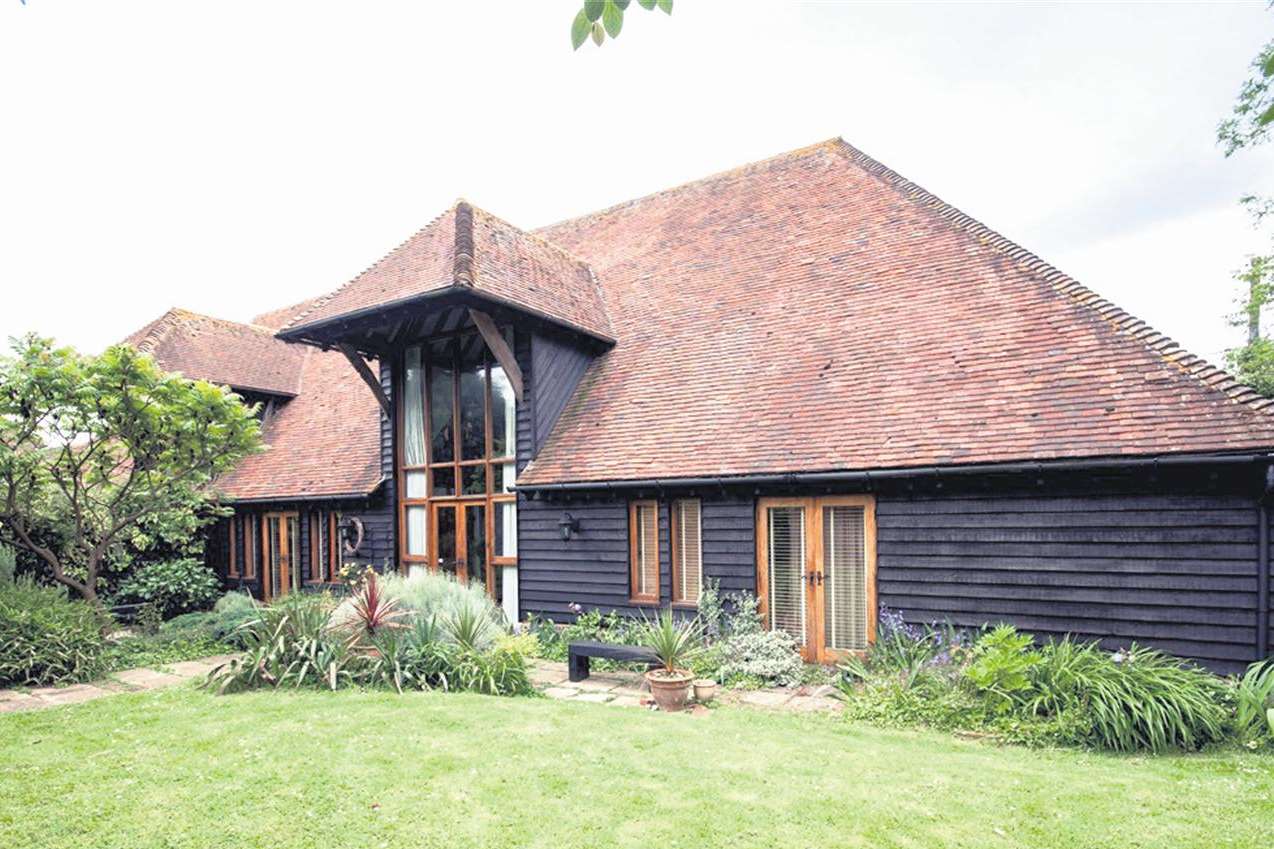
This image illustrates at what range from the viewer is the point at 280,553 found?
572 inches

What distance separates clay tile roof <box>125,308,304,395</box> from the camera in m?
15.7

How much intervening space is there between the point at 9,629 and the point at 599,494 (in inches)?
284

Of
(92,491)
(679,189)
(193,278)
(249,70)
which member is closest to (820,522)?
(249,70)

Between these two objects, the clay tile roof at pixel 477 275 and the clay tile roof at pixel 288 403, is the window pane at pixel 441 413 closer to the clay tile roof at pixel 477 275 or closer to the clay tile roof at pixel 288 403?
the clay tile roof at pixel 288 403

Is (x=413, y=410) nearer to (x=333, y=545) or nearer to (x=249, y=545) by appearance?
(x=333, y=545)

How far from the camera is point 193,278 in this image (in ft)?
84.1

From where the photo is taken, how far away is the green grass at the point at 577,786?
3.99 meters

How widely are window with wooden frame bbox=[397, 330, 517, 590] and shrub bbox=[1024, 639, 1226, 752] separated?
750 cm

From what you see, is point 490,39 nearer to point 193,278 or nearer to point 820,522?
point 820,522

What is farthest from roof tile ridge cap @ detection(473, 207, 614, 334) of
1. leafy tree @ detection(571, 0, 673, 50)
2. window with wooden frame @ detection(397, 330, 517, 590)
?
leafy tree @ detection(571, 0, 673, 50)

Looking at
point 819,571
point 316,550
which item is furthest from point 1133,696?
point 316,550

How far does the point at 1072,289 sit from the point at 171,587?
15330 mm

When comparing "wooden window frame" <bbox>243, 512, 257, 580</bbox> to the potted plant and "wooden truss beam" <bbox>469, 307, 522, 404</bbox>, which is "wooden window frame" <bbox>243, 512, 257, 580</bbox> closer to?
"wooden truss beam" <bbox>469, 307, 522, 404</bbox>

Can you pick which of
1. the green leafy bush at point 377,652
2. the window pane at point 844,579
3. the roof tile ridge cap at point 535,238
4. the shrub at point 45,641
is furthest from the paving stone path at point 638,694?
the roof tile ridge cap at point 535,238
